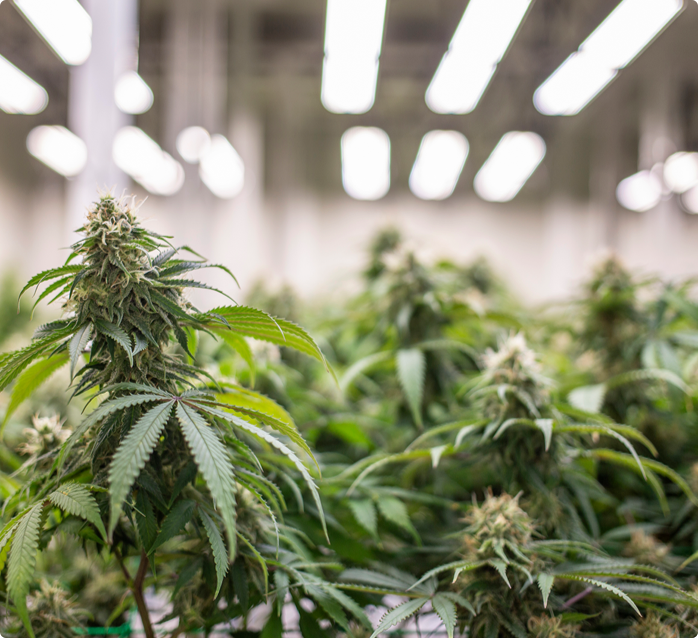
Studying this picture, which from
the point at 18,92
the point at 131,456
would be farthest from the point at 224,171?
the point at 131,456

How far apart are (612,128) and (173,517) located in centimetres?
507

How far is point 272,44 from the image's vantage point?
3.45 m

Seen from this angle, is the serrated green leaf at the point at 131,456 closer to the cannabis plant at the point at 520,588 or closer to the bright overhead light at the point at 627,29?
the cannabis plant at the point at 520,588

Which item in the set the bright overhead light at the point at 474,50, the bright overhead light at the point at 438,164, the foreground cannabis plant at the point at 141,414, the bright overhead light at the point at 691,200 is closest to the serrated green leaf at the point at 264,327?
the foreground cannabis plant at the point at 141,414

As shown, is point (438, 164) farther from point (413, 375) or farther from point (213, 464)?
point (213, 464)

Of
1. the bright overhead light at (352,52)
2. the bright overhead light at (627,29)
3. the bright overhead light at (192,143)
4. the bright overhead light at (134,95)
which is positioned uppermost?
the bright overhead light at (627,29)

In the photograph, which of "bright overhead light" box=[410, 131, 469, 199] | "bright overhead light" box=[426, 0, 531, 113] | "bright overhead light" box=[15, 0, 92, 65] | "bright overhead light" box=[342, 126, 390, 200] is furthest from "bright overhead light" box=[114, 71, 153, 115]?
"bright overhead light" box=[410, 131, 469, 199]

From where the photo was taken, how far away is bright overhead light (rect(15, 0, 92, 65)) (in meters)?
1.58

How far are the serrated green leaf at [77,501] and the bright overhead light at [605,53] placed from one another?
9.62 feet

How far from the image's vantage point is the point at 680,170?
404 cm

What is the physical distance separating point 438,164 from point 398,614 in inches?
175

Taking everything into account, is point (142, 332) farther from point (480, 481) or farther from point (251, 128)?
point (251, 128)

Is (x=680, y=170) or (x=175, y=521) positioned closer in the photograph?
(x=175, y=521)

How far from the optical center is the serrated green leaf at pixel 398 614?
45cm
